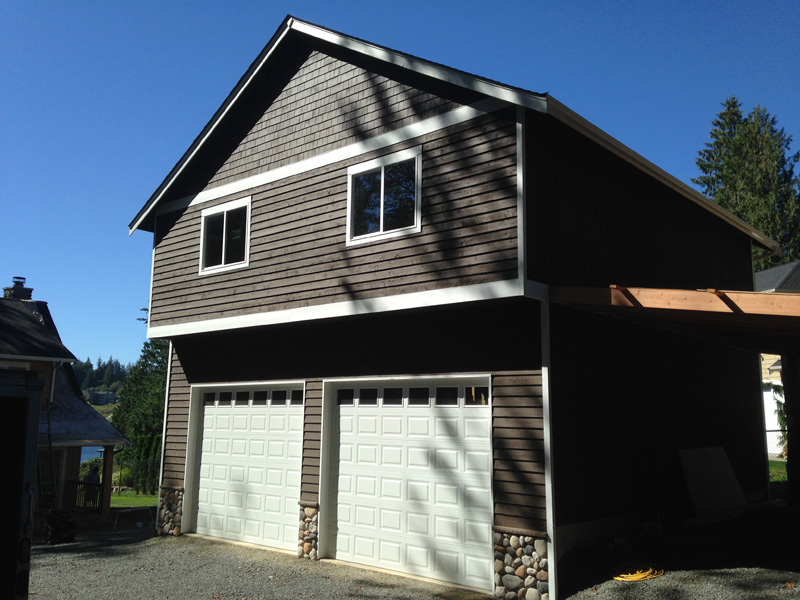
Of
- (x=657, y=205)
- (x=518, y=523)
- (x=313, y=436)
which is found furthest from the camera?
(x=657, y=205)

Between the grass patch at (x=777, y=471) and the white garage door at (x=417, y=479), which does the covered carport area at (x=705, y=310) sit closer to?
the white garage door at (x=417, y=479)

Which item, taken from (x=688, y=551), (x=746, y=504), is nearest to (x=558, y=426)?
(x=688, y=551)

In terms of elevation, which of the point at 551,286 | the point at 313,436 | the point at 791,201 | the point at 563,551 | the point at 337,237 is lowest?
the point at 563,551

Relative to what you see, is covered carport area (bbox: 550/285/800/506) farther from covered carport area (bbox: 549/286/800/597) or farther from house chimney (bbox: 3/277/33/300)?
house chimney (bbox: 3/277/33/300)

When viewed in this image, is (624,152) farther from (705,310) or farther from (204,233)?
(204,233)

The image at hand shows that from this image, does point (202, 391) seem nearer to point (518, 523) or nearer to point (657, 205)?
point (518, 523)

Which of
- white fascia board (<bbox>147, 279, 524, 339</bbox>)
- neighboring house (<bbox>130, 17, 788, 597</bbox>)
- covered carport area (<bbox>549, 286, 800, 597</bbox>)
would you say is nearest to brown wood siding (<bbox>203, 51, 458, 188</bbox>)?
neighboring house (<bbox>130, 17, 788, 597</bbox>)

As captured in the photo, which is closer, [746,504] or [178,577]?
[178,577]

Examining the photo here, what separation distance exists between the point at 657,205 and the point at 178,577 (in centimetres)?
939

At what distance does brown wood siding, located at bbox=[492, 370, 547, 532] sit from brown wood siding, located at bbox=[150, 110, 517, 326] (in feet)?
4.61

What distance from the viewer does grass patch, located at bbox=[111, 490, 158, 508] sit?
895 inches

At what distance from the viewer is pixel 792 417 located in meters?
13.5

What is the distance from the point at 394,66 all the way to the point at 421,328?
153 inches

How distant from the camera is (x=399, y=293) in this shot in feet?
30.1
